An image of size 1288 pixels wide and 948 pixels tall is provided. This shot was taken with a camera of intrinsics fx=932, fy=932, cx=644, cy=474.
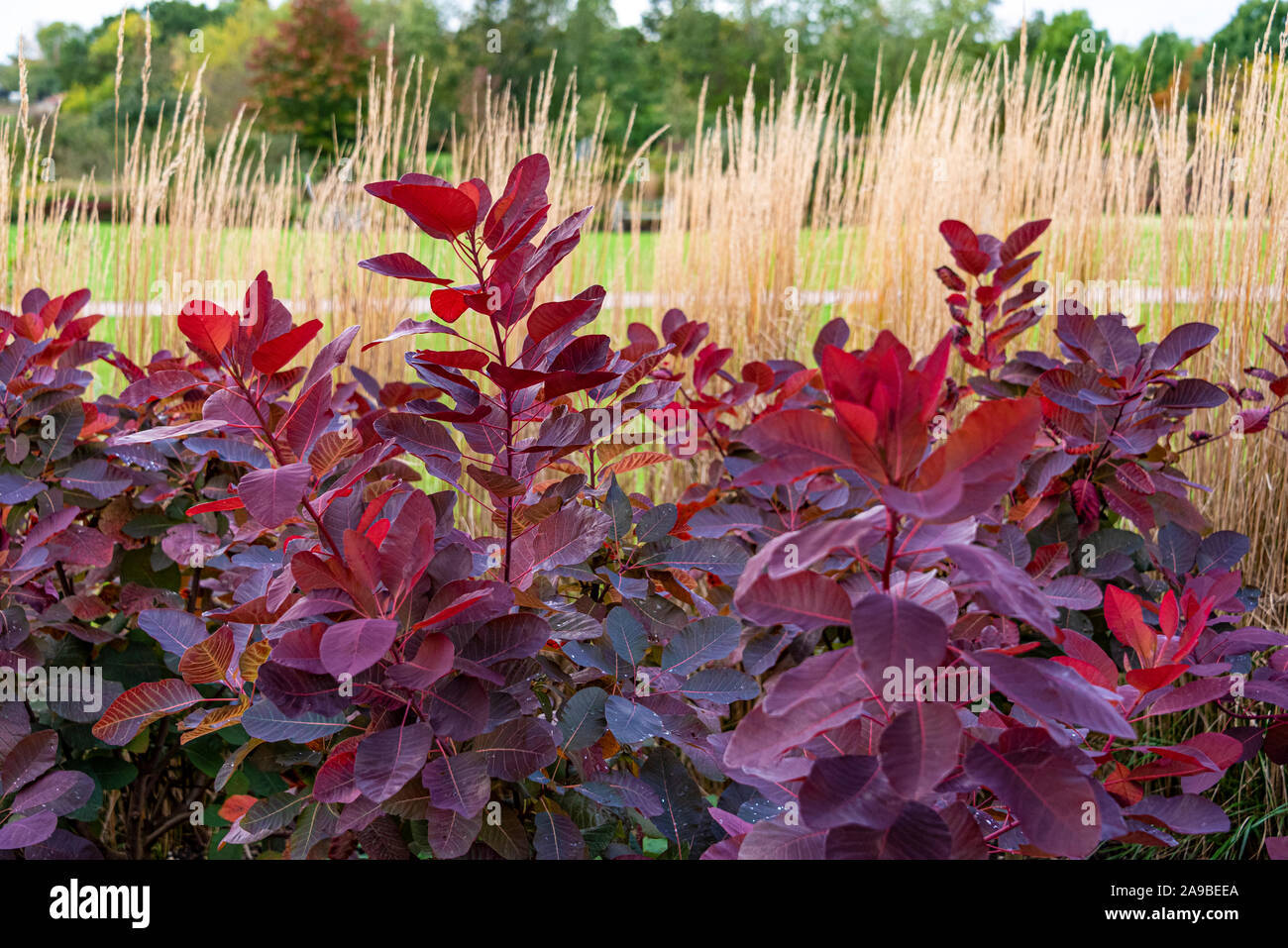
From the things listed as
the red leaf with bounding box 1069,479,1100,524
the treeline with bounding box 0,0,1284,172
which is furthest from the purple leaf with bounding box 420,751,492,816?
the treeline with bounding box 0,0,1284,172

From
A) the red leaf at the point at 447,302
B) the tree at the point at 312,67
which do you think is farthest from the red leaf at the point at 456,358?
the tree at the point at 312,67

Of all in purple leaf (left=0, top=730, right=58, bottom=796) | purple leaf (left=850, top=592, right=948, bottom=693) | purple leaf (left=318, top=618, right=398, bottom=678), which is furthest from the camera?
purple leaf (left=0, top=730, right=58, bottom=796)

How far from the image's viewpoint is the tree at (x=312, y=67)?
59.2 feet

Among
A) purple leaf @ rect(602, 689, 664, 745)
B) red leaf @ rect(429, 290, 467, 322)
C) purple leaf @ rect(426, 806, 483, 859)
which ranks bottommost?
purple leaf @ rect(426, 806, 483, 859)

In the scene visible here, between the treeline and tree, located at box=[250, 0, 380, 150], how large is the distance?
3 centimetres

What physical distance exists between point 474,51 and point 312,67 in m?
3.79

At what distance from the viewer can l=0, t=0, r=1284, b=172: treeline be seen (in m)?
18.1

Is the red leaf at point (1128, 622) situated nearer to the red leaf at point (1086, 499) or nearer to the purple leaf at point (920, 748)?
the purple leaf at point (920, 748)

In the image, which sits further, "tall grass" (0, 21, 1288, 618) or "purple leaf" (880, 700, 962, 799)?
"tall grass" (0, 21, 1288, 618)

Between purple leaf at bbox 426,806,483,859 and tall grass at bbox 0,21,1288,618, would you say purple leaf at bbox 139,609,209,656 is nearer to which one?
purple leaf at bbox 426,806,483,859

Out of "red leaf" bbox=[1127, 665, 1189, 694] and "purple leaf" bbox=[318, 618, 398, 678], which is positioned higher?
"purple leaf" bbox=[318, 618, 398, 678]

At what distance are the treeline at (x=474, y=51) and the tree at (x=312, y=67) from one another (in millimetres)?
29

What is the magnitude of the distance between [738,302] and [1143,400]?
5.85ft
